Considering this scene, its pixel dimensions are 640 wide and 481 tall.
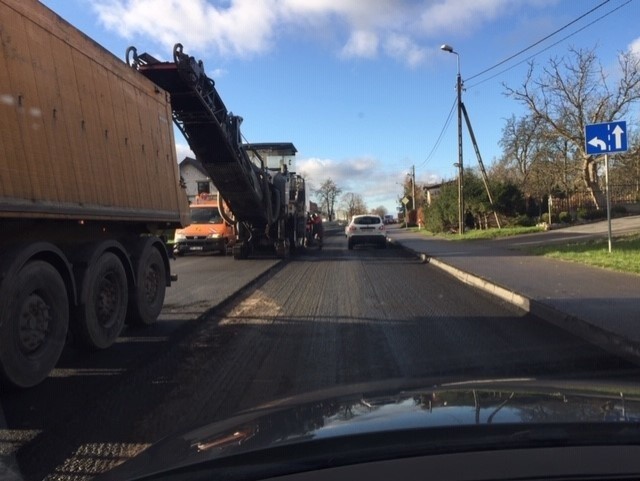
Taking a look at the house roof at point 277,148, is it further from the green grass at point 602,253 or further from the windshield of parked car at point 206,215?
Result: the green grass at point 602,253

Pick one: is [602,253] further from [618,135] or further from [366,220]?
[366,220]

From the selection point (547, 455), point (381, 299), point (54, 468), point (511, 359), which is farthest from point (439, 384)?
point (381, 299)

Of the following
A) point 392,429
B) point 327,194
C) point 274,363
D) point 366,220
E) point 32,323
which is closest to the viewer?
point 392,429

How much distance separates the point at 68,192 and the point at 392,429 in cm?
494

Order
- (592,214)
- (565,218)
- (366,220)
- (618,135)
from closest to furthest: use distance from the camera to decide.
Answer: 1. (618,135)
2. (366,220)
3. (565,218)
4. (592,214)

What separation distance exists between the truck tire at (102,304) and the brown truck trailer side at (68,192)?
1 centimetres

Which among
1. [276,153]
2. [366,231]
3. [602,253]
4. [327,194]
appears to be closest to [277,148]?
[276,153]

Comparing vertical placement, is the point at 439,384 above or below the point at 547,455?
below

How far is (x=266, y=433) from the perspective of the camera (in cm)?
248

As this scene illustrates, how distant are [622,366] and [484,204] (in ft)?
103

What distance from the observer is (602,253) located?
16312 mm

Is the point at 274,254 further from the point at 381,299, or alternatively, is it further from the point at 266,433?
the point at 266,433

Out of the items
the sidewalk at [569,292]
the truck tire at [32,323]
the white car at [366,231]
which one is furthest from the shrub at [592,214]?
the truck tire at [32,323]

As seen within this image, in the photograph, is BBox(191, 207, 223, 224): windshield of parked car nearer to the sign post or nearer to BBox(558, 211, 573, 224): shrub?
the sign post
